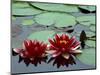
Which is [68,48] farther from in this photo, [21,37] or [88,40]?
[21,37]

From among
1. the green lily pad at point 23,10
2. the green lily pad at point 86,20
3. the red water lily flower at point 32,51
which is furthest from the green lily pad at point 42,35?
the green lily pad at point 86,20

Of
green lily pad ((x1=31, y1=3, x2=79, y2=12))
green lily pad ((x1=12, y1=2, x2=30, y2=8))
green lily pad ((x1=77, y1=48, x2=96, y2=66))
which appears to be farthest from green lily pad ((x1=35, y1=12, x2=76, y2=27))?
green lily pad ((x1=77, y1=48, x2=96, y2=66))

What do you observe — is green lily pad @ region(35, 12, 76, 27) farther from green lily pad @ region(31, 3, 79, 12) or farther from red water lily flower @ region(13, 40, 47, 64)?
red water lily flower @ region(13, 40, 47, 64)

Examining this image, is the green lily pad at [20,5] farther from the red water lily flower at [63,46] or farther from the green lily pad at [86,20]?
the green lily pad at [86,20]
